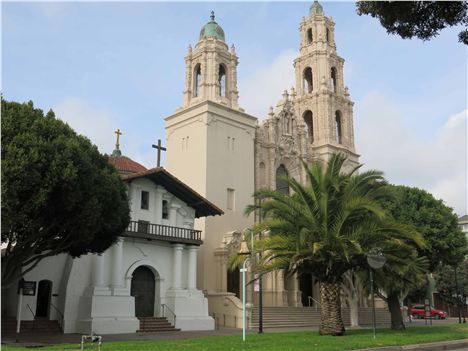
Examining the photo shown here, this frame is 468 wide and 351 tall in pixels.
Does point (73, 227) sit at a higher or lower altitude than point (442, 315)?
higher

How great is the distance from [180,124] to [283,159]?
10159 millimetres

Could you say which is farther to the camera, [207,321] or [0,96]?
[207,321]

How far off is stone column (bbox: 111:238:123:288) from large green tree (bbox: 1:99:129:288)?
21.3 ft

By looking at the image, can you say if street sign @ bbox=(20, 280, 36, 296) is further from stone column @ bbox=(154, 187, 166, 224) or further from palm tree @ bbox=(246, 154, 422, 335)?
palm tree @ bbox=(246, 154, 422, 335)

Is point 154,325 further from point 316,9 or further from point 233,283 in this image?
point 316,9

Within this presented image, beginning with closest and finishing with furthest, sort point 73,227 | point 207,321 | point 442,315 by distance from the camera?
point 73,227
point 207,321
point 442,315

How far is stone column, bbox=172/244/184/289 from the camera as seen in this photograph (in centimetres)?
3067

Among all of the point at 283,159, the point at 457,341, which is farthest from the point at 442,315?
the point at 457,341

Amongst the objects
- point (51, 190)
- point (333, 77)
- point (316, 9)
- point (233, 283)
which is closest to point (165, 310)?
Result: point (233, 283)

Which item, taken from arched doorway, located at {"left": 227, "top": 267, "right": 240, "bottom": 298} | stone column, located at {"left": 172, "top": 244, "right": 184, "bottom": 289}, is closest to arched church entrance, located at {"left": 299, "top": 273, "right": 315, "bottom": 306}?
arched doorway, located at {"left": 227, "top": 267, "right": 240, "bottom": 298}

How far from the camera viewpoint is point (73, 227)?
19031 millimetres

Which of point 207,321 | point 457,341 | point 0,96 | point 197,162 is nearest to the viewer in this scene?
point 0,96

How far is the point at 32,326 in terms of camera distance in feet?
82.9

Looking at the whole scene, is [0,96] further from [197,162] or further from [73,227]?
[197,162]
